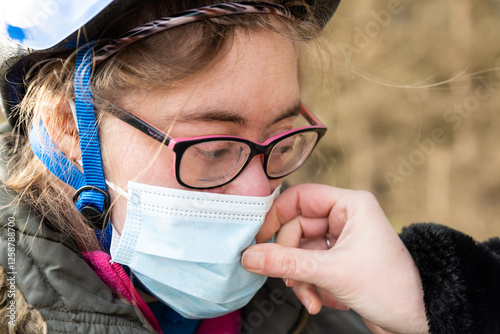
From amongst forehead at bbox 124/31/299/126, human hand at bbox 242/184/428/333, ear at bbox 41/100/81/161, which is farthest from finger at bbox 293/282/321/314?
ear at bbox 41/100/81/161

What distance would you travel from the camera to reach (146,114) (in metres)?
1.52

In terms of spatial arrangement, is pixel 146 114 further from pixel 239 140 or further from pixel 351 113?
pixel 351 113

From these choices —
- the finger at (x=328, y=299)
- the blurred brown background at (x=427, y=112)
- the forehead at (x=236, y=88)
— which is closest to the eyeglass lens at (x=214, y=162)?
the forehead at (x=236, y=88)

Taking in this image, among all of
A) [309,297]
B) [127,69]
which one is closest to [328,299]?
[309,297]

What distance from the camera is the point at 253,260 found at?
1629 mm

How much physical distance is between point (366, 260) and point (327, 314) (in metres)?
0.68

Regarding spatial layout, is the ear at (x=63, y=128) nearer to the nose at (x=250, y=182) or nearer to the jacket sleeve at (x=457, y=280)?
the nose at (x=250, y=182)

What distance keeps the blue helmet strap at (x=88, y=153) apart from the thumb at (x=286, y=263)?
1.88 ft

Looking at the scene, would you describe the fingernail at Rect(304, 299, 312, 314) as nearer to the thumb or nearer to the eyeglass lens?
the thumb

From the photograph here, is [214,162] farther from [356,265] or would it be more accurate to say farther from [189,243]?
[356,265]

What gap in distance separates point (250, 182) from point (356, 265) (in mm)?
517

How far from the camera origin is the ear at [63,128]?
1620 millimetres

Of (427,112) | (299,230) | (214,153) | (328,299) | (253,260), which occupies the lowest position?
(427,112)

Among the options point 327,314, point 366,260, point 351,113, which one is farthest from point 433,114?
point 366,260
